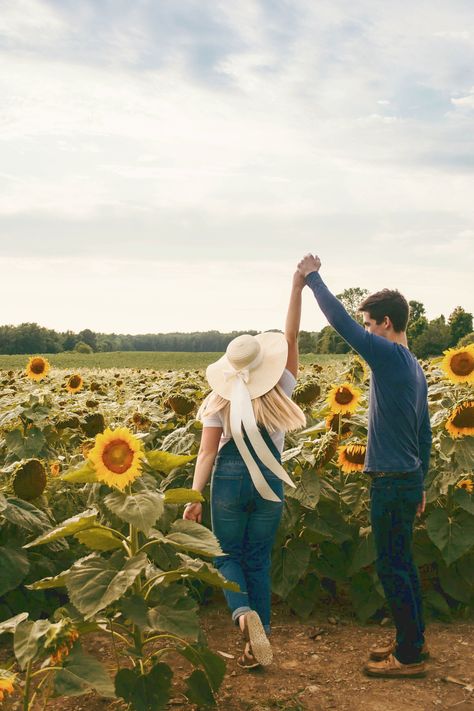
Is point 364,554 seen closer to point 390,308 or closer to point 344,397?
point 344,397

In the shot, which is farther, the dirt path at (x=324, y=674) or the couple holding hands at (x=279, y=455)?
the couple holding hands at (x=279, y=455)

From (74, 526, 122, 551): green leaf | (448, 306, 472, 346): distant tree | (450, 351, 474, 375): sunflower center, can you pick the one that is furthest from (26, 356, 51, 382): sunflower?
(448, 306, 472, 346): distant tree

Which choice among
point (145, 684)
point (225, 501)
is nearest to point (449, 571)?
point (225, 501)

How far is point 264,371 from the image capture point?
374 centimetres

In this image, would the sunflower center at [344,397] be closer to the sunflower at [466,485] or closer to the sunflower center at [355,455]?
the sunflower center at [355,455]

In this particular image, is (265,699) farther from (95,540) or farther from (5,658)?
(5,658)

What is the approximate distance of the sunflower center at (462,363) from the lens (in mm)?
4480

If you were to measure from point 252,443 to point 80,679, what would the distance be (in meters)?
1.28

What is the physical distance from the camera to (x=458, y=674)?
146 inches

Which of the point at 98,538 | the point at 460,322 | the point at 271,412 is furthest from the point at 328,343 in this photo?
the point at 98,538

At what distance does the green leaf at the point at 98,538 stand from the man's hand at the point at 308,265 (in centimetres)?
154

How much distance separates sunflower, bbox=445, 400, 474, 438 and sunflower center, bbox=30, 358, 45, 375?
389cm

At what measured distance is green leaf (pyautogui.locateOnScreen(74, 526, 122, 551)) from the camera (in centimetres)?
299

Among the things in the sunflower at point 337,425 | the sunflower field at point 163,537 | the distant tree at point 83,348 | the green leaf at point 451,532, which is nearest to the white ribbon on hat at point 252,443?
the sunflower field at point 163,537
